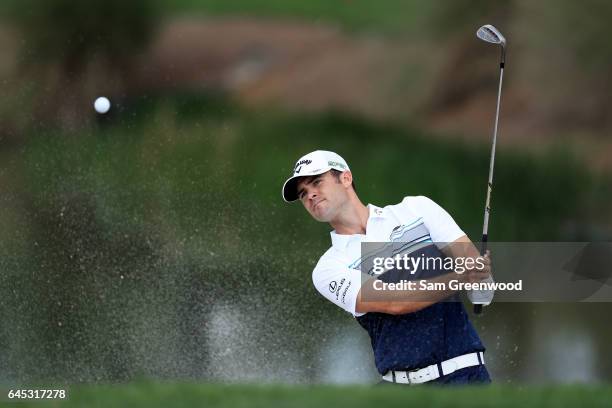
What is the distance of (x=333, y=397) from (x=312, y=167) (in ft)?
4.34

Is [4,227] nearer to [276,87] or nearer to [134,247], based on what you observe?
[134,247]

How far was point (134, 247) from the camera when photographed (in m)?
10.1

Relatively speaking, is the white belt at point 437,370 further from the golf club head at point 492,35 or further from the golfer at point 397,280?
the golf club head at point 492,35

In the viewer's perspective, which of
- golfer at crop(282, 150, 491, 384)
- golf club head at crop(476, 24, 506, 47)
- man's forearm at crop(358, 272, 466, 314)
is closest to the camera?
man's forearm at crop(358, 272, 466, 314)

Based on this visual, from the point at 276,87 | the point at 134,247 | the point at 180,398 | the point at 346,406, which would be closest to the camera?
the point at 346,406

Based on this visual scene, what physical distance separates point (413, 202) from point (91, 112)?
44.6 ft

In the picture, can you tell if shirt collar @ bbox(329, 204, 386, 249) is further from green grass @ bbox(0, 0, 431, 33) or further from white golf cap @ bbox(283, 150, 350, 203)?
green grass @ bbox(0, 0, 431, 33)

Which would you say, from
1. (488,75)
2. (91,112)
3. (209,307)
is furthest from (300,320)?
(488,75)

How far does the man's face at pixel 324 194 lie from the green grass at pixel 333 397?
97cm

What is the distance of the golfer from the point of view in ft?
15.7

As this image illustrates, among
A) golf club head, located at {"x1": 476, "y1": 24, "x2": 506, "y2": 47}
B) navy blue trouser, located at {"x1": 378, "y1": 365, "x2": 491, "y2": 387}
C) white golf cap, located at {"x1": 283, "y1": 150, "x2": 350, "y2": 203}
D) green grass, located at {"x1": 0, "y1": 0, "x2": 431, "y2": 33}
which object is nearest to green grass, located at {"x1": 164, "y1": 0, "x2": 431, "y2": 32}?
green grass, located at {"x1": 0, "y1": 0, "x2": 431, "y2": 33}

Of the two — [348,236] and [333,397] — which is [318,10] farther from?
[333,397]

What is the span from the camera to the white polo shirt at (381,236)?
491cm

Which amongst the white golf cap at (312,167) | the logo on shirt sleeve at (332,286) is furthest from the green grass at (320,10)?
the logo on shirt sleeve at (332,286)
